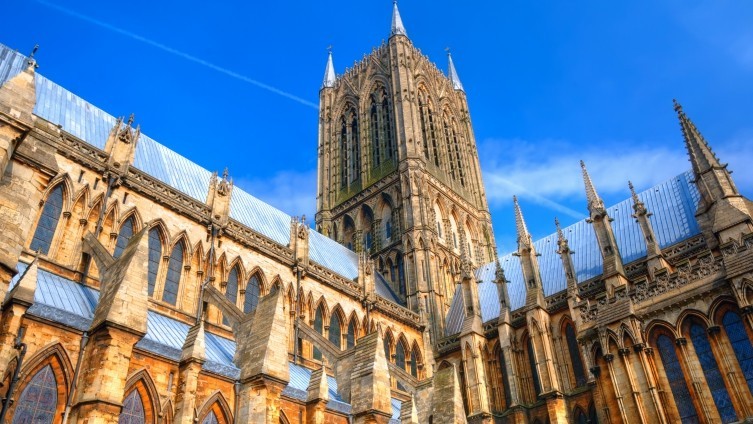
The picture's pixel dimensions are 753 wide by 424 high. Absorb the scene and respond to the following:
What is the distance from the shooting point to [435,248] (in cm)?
3500

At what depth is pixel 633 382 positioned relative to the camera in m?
17.0

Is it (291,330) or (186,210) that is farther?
(291,330)

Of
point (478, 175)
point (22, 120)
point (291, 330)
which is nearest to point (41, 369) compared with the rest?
point (22, 120)

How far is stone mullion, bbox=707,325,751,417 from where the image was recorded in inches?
599

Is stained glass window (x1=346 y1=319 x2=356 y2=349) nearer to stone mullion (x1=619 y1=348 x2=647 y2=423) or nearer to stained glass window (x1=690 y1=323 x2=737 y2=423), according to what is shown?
stone mullion (x1=619 y1=348 x2=647 y2=423)

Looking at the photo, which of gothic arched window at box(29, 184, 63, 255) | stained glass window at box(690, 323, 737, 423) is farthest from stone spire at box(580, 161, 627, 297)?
gothic arched window at box(29, 184, 63, 255)

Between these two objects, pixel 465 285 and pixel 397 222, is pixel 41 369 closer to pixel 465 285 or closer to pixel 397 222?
Answer: pixel 465 285

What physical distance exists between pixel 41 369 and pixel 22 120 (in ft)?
18.7

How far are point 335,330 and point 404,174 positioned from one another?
14.1 m

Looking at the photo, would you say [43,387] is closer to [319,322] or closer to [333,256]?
[319,322]

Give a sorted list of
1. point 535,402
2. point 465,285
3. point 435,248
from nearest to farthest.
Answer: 1. point 535,402
2. point 465,285
3. point 435,248

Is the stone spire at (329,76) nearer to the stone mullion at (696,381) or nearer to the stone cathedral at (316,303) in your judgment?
the stone cathedral at (316,303)

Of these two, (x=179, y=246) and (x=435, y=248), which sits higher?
(x=435, y=248)

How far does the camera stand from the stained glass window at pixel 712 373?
15.5 m
